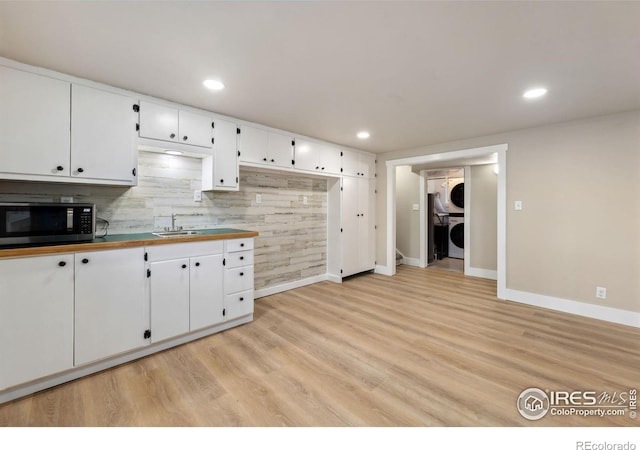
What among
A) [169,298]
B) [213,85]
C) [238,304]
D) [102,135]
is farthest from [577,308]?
[102,135]

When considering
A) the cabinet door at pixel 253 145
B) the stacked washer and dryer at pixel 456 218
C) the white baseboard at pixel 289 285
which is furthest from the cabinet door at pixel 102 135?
the stacked washer and dryer at pixel 456 218

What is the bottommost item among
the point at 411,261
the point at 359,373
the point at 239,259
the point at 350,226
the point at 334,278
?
the point at 359,373

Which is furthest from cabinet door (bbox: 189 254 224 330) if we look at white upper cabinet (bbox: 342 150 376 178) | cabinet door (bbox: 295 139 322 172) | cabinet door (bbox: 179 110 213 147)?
white upper cabinet (bbox: 342 150 376 178)

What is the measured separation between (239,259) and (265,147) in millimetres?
1476

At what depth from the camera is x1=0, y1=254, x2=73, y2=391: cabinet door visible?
1.70 metres

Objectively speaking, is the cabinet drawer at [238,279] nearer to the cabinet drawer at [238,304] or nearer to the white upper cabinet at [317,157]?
the cabinet drawer at [238,304]

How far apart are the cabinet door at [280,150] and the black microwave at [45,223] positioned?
1.97m

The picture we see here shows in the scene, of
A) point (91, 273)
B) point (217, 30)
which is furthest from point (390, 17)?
point (91, 273)

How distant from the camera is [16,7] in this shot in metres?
1.44

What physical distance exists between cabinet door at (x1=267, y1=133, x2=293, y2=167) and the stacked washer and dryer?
Result: 5332mm

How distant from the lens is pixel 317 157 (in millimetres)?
4082

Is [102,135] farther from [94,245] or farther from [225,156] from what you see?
[225,156]
